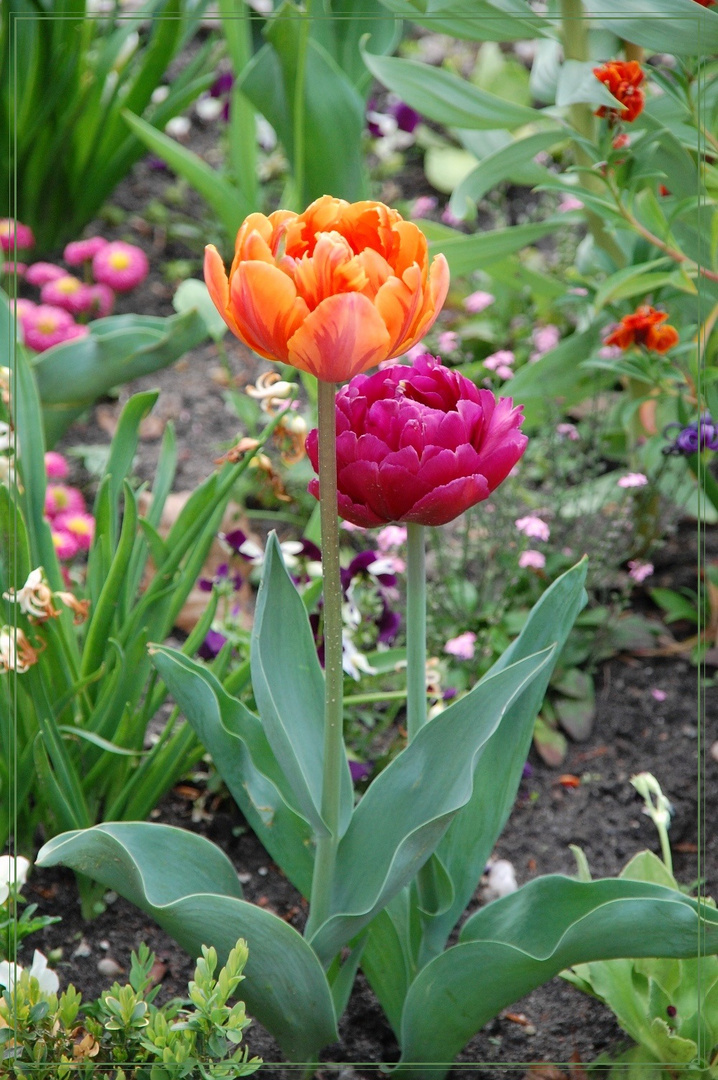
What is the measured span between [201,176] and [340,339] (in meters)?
1.36

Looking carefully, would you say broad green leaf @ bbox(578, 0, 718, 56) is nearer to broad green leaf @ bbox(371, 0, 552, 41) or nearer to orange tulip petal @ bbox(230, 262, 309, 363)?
broad green leaf @ bbox(371, 0, 552, 41)

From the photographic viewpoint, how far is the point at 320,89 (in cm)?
168

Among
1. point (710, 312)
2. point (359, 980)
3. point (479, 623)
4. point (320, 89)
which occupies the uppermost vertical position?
point (320, 89)

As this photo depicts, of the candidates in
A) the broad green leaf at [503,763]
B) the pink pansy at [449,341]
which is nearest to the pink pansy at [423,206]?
the pink pansy at [449,341]

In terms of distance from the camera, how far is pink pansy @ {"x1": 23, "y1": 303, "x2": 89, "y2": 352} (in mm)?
1908

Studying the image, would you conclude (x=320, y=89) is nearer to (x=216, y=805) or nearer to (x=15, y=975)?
(x=216, y=805)

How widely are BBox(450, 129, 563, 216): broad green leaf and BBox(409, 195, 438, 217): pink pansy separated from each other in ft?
2.87

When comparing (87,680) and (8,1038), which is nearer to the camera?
(8,1038)

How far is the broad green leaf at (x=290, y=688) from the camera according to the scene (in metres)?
0.86

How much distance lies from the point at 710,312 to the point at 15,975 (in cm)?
105


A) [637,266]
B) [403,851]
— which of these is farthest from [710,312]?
[403,851]

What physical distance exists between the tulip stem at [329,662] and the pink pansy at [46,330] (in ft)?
4.03

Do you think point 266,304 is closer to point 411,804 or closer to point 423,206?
point 411,804

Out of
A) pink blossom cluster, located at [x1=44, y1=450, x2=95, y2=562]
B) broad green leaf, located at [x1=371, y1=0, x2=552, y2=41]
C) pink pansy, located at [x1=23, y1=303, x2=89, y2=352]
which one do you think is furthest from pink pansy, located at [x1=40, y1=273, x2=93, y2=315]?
broad green leaf, located at [x1=371, y1=0, x2=552, y2=41]
